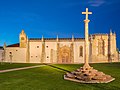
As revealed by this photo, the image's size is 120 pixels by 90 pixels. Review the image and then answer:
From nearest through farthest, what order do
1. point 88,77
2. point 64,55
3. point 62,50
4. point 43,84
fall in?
point 43,84 < point 88,77 < point 62,50 < point 64,55

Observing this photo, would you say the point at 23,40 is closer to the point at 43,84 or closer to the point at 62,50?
the point at 62,50

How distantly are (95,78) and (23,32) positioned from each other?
56730 mm

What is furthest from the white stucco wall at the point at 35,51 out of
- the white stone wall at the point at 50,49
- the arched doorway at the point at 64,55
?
the arched doorway at the point at 64,55

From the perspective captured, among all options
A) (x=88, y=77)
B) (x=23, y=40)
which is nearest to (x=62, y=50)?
(x=23, y=40)

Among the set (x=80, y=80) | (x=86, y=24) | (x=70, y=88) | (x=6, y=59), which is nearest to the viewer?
(x=70, y=88)

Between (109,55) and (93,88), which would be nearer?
(93,88)

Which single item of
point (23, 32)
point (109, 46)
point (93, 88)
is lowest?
point (93, 88)

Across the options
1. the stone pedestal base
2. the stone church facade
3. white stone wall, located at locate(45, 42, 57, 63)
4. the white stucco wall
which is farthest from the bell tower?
the stone pedestal base

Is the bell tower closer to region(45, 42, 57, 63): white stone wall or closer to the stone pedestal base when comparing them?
region(45, 42, 57, 63): white stone wall

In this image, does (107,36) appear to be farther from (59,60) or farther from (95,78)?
(95,78)

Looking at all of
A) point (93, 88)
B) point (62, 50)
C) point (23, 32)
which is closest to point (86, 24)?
point (93, 88)

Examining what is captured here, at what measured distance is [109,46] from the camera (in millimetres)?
72562

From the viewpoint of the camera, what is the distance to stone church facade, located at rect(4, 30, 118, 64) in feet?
235

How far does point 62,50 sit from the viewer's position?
72.4m
